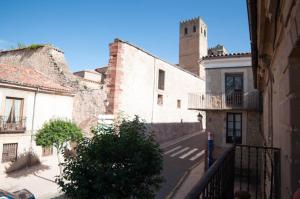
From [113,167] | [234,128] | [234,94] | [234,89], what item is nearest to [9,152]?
[113,167]

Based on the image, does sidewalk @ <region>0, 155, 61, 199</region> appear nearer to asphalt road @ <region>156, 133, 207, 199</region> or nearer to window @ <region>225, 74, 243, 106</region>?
asphalt road @ <region>156, 133, 207, 199</region>

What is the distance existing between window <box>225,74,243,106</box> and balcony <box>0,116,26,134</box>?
1187 cm

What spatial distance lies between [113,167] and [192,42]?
121ft

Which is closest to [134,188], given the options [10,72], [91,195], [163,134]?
[91,195]

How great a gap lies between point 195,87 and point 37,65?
16.8m

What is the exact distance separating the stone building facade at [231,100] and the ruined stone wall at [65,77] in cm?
699

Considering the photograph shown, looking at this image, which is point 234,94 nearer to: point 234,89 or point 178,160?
point 234,89

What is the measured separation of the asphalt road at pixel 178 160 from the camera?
34.6ft

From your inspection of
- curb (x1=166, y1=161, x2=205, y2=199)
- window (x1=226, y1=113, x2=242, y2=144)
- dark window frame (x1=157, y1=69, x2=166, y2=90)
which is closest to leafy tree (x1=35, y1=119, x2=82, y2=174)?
curb (x1=166, y1=161, x2=205, y2=199)

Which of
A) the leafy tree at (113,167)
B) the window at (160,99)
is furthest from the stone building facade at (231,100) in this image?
the window at (160,99)

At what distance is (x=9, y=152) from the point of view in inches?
520

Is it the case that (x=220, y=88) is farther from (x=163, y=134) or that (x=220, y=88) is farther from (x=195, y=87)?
(x=195, y=87)

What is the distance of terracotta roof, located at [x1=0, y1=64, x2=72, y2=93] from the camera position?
1364cm

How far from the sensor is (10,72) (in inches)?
573
